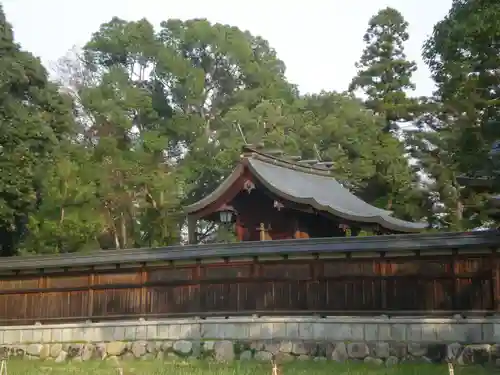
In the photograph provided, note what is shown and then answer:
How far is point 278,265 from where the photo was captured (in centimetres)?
2039

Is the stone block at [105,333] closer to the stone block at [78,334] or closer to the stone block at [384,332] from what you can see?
the stone block at [78,334]

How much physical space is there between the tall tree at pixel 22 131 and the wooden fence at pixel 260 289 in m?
6.79

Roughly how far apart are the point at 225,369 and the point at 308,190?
12.5m

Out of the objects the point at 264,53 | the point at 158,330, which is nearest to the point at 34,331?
the point at 158,330

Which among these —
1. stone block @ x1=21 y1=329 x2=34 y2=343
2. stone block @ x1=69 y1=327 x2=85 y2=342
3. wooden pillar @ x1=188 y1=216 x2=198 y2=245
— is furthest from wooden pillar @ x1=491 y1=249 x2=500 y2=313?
wooden pillar @ x1=188 y1=216 x2=198 y2=245

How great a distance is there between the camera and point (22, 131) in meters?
29.5

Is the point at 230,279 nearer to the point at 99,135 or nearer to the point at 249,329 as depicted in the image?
the point at 249,329

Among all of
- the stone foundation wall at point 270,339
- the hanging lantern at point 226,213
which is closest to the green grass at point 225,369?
the stone foundation wall at point 270,339

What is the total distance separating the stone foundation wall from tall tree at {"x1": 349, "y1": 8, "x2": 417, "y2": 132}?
28.4 metres

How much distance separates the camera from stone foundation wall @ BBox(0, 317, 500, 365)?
17.4 meters

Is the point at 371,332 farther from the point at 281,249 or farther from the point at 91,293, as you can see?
the point at 91,293

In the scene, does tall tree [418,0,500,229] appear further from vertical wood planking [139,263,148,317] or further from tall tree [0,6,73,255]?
tall tree [0,6,73,255]

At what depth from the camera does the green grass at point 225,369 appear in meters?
16.6

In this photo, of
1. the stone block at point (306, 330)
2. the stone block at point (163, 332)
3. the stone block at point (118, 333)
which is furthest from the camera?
the stone block at point (118, 333)
